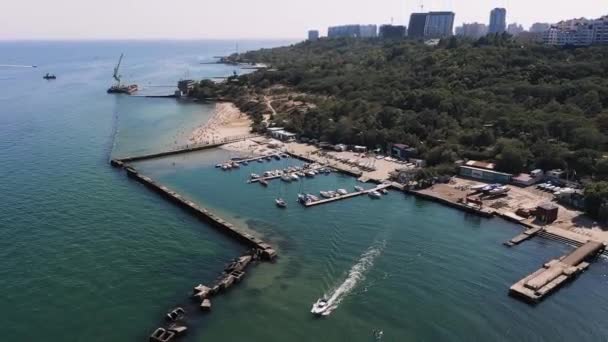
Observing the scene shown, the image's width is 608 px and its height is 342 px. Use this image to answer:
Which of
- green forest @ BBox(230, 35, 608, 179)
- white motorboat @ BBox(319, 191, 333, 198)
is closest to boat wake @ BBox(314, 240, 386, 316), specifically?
white motorboat @ BBox(319, 191, 333, 198)

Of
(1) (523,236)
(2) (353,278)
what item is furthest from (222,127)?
(1) (523,236)

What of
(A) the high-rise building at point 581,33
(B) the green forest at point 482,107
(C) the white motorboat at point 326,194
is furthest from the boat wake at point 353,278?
(A) the high-rise building at point 581,33

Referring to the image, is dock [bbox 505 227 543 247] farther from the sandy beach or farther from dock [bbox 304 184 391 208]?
the sandy beach

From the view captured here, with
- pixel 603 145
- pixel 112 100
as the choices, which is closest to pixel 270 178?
pixel 603 145

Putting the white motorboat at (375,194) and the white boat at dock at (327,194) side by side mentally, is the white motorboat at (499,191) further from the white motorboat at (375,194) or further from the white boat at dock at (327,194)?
the white boat at dock at (327,194)

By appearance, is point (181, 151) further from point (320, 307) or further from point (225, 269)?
point (320, 307)

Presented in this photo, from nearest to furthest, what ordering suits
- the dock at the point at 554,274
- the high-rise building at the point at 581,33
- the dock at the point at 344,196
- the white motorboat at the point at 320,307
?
the white motorboat at the point at 320,307 < the dock at the point at 554,274 < the dock at the point at 344,196 < the high-rise building at the point at 581,33
